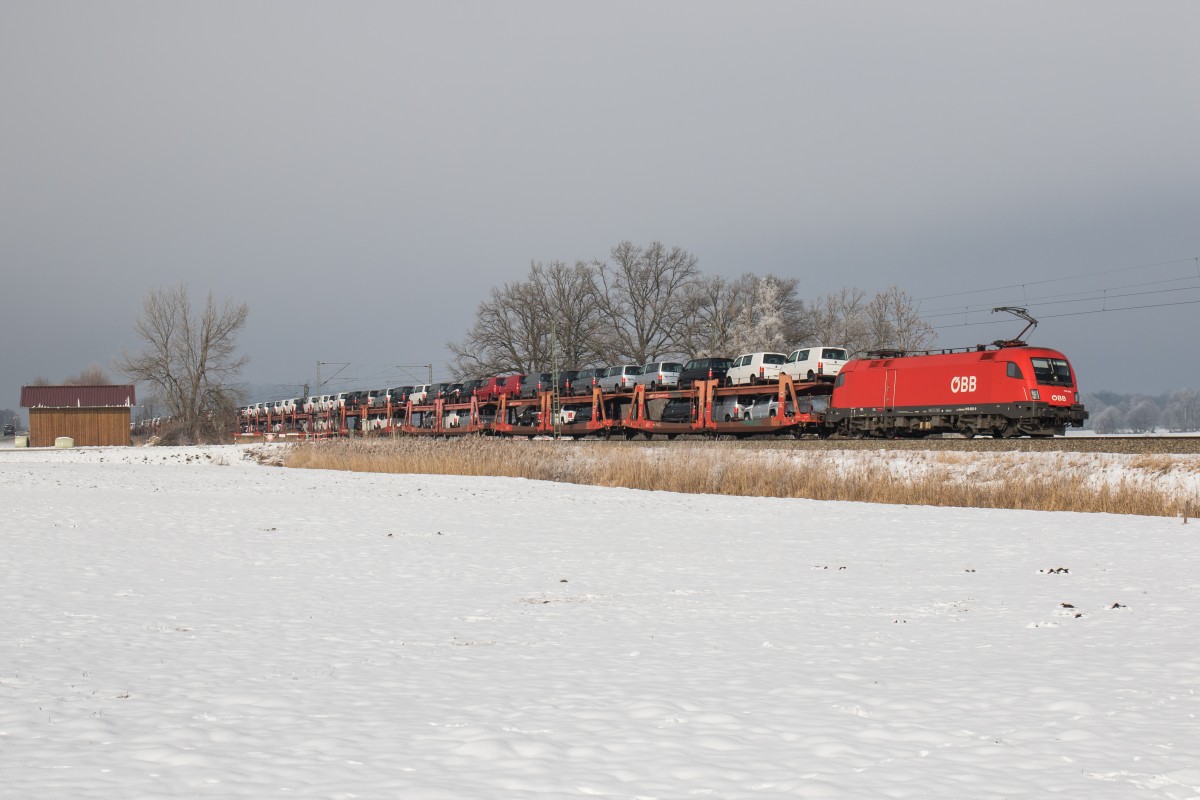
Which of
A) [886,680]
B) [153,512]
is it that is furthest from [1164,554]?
[153,512]

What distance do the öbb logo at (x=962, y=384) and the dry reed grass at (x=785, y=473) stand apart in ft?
24.6

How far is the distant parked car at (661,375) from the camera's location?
47.1 m

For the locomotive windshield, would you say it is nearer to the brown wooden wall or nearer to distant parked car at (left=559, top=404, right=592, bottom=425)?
distant parked car at (left=559, top=404, right=592, bottom=425)

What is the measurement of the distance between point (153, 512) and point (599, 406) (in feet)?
106

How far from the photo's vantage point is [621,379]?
49.6 m

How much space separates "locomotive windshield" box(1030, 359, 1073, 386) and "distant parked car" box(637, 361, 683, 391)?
1772 centimetres

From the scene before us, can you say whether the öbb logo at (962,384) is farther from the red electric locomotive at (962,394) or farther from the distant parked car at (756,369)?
the distant parked car at (756,369)

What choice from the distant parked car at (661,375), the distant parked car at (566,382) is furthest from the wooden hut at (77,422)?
the distant parked car at (661,375)

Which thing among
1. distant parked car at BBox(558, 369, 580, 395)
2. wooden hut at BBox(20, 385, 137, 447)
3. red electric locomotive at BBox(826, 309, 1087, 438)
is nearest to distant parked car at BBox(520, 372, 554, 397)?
distant parked car at BBox(558, 369, 580, 395)

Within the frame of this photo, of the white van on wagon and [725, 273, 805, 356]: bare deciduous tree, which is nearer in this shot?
the white van on wagon

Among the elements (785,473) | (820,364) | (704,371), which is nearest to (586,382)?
(704,371)

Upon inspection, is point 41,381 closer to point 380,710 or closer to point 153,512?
point 153,512

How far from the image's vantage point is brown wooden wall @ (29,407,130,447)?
75312 mm

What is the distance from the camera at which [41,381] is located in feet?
545
